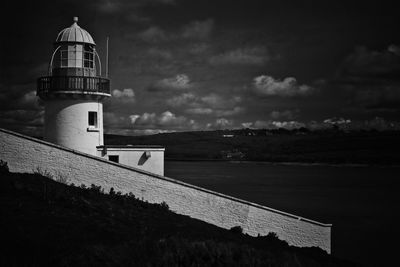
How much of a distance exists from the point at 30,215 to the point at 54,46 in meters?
7.77

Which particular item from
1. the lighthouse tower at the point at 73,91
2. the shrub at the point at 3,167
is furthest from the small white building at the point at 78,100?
the shrub at the point at 3,167

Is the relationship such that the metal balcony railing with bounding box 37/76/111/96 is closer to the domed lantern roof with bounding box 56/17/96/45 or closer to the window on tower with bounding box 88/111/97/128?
the window on tower with bounding box 88/111/97/128

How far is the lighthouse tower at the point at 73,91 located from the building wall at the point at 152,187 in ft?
7.24

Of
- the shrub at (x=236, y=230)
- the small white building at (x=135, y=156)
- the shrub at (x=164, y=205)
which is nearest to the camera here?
the shrub at (x=164, y=205)

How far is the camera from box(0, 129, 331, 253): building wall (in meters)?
13.9

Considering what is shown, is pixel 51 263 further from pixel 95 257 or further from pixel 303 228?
pixel 303 228

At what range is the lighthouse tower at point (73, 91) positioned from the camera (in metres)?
15.9

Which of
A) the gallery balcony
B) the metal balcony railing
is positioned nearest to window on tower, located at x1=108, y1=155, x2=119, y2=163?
the gallery balcony

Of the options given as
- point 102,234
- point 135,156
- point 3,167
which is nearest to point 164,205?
point 135,156

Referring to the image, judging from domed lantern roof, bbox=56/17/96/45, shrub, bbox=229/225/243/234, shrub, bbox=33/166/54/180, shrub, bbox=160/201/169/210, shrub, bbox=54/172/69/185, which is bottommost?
shrub, bbox=229/225/243/234

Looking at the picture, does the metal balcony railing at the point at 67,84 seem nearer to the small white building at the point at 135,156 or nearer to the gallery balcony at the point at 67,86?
the gallery balcony at the point at 67,86

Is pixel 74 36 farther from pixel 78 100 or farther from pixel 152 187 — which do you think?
pixel 152 187

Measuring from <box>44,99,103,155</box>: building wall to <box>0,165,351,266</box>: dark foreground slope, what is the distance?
8.92ft

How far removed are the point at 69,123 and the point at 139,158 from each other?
2676 mm
